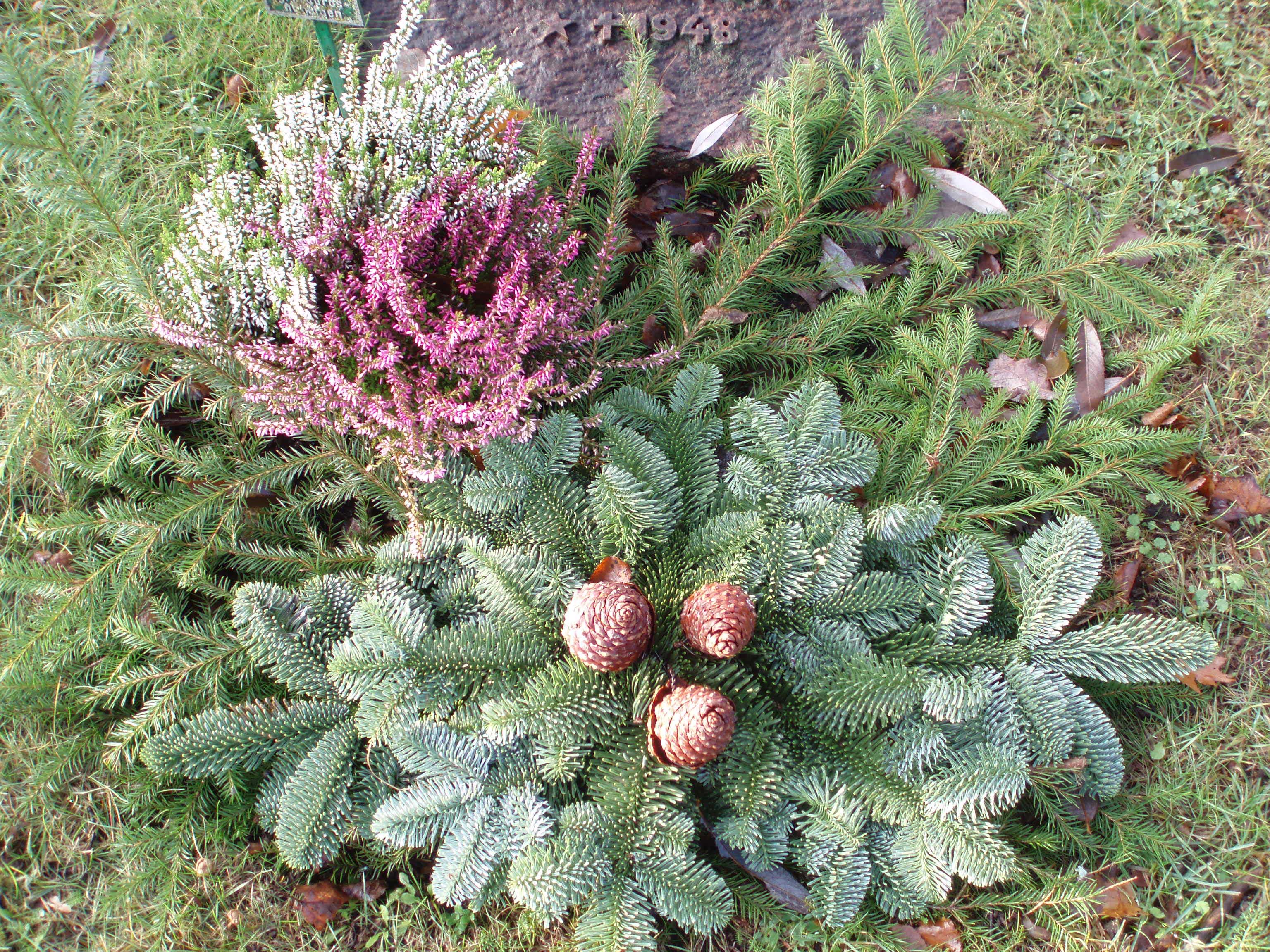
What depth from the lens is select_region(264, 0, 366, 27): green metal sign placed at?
192cm

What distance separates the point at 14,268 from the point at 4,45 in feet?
4.01

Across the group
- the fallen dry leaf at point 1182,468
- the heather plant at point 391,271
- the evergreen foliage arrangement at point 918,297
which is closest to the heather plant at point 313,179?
the heather plant at point 391,271

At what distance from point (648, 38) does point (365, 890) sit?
241 centimetres

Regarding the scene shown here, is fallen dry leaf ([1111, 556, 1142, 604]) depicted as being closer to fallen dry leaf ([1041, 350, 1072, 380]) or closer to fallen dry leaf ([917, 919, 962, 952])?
fallen dry leaf ([1041, 350, 1072, 380])

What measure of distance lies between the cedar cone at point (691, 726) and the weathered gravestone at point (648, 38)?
66.5 inches

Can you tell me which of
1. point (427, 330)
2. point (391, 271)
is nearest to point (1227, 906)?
point (427, 330)

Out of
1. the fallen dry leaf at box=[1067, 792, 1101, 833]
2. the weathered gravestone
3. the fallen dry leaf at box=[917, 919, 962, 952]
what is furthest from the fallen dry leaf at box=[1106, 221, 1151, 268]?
the fallen dry leaf at box=[917, 919, 962, 952]

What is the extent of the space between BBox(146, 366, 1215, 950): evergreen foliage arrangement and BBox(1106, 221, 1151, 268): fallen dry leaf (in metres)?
1.00

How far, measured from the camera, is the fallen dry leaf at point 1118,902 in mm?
1817

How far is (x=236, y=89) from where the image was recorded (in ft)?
8.20

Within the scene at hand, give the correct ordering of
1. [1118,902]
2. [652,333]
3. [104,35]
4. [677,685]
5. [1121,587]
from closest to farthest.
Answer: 1. [677,685]
2. [1118,902]
3. [1121,587]
4. [652,333]
5. [104,35]

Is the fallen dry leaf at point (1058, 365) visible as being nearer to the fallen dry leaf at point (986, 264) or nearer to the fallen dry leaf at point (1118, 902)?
the fallen dry leaf at point (986, 264)

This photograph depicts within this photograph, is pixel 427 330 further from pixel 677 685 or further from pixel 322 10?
pixel 677 685

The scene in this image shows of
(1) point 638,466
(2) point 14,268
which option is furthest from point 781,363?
(2) point 14,268
